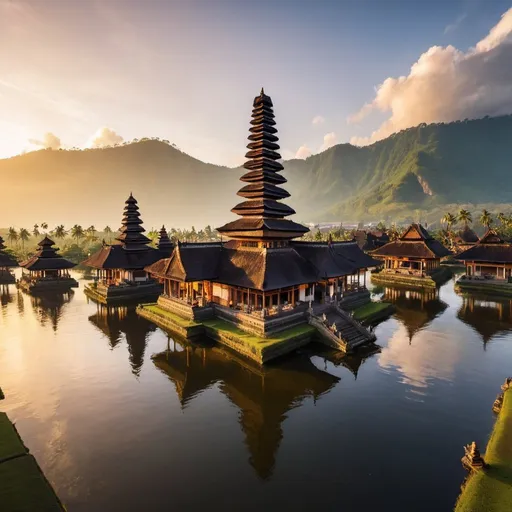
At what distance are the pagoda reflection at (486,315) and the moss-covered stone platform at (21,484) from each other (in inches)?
1218

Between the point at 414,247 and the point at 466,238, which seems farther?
the point at 466,238

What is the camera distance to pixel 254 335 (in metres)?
26.1

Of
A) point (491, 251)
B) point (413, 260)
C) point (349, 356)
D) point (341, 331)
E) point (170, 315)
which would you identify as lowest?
point (349, 356)

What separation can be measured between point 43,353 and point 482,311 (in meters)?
44.9

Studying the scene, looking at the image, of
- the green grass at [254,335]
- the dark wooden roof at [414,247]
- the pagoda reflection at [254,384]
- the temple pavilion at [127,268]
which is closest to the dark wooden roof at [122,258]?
the temple pavilion at [127,268]

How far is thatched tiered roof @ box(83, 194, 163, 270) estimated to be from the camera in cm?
4759

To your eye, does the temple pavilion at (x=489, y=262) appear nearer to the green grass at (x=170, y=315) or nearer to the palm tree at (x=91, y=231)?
the green grass at (x=170, y=315)

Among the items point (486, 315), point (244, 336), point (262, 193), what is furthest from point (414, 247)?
point (244, 336)

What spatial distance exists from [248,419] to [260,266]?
14.4m

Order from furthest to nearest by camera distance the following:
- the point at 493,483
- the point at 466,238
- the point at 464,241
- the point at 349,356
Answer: the point at 466,238 < the point at 464,241 < the point at 349,356 < the point at 493,483

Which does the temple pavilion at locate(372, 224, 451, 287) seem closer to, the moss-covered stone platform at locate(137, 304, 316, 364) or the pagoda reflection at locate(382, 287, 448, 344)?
the pagoda reflection at locate(382, 287, 448, 344)

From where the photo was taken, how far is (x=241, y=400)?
60.4ft

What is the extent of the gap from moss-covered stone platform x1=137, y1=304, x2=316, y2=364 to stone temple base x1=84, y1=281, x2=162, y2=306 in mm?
13011

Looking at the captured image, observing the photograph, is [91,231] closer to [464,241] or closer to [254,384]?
[254,384]
